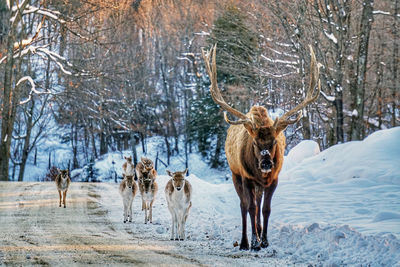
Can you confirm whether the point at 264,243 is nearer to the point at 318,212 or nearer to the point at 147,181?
the point at 318,212

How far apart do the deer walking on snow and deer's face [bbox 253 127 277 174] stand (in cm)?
271

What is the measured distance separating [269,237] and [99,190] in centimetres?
1226

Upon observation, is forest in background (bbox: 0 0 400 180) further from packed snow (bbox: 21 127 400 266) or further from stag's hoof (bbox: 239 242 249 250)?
stag's hoof (bbox: 239 242 249 250)

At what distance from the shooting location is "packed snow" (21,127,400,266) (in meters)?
8.69

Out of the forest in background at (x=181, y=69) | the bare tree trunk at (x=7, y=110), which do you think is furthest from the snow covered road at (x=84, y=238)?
the bare tree trunk at (x=7, y=110)

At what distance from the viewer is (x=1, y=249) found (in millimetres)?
9203

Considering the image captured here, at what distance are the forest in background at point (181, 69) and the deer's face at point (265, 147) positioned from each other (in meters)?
12.0

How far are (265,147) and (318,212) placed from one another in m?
3.94

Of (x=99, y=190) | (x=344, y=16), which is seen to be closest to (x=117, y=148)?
(x=99, y=190)

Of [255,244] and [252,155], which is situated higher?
[252,155]

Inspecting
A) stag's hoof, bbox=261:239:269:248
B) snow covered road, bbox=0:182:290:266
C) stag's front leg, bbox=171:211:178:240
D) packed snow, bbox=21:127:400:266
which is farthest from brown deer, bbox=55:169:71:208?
stag's hoof, bbox=261:239:269:248

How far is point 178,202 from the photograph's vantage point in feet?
39.0

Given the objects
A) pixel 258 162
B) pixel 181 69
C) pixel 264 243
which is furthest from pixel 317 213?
pixel 181 69

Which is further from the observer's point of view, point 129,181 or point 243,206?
point 129,181
